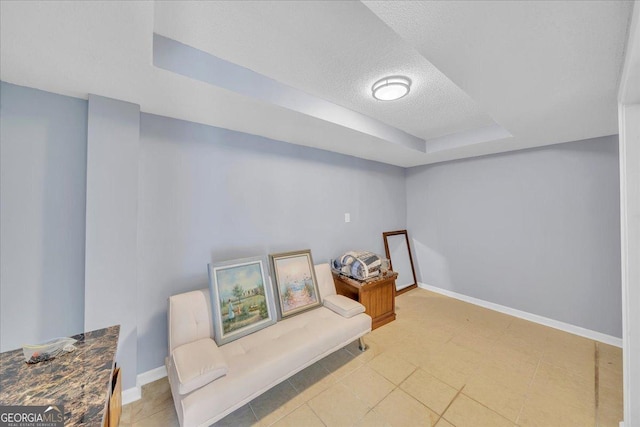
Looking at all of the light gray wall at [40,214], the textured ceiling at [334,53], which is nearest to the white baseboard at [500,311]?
the light gray wall at [40,214]

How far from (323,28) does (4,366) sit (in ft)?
7.09

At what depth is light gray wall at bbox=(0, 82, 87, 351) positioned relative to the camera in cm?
140

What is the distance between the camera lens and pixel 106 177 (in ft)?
5.19

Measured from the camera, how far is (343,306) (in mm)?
2270

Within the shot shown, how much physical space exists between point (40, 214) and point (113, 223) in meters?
0.39

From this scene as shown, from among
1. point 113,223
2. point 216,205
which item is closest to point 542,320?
point 216,205

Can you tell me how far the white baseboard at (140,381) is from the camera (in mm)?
1659

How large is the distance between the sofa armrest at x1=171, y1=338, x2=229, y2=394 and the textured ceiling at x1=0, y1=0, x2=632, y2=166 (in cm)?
175

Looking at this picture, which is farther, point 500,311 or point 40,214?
point 500,311

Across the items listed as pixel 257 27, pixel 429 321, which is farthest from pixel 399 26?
pixel 429 321

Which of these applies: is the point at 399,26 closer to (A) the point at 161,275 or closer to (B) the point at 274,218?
(B) the point at 274,218

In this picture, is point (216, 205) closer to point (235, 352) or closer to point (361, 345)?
point (235, 352)

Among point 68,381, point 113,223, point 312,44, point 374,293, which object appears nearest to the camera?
point 68,381

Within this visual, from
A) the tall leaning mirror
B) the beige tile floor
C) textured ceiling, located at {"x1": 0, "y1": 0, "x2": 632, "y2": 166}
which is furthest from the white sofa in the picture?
the tall leaning mirror
